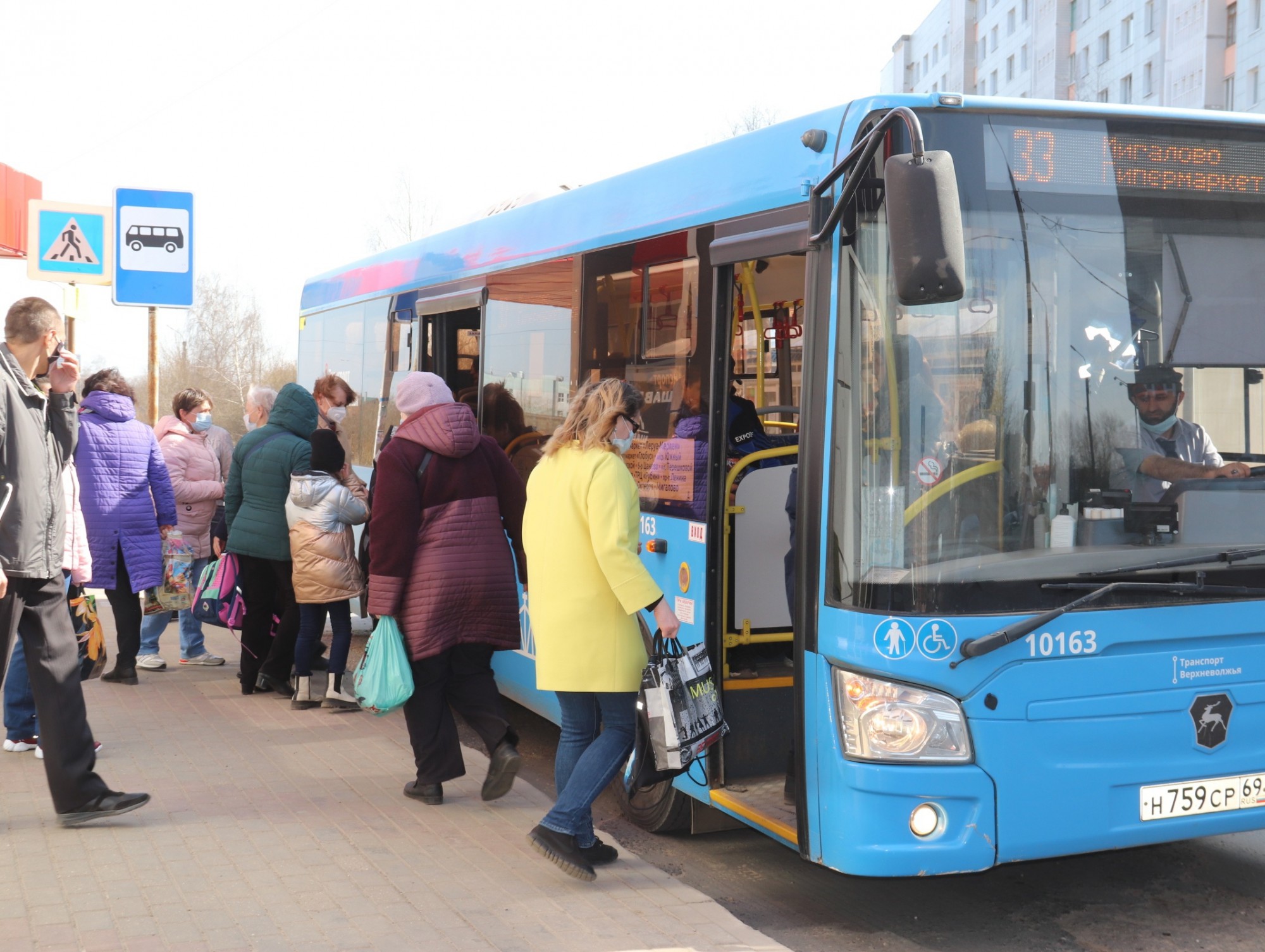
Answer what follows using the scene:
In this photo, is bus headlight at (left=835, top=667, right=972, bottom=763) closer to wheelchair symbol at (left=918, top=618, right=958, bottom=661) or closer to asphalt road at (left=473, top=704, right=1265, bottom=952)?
wheelchair symbol at (left=918, top=618, right=958, bottom=661)

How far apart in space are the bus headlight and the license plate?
26.5 inches

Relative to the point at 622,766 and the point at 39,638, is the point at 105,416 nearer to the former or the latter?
the point at 39,638

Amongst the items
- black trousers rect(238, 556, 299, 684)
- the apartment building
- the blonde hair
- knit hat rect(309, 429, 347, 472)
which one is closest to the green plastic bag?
the blonde hair

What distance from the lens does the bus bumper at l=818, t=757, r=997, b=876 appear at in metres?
4.05

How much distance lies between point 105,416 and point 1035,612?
19.6ft

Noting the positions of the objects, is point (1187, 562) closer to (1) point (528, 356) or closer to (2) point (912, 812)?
(2) point (912, 812)

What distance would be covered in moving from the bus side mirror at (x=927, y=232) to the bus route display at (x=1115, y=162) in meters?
0.50

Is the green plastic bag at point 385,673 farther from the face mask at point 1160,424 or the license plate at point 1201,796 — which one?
the face mask at point 1160,424

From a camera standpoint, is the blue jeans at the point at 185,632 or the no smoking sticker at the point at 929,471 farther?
the blue jeans at the point at 185,632

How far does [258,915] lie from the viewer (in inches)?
174

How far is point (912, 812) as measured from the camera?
13.4ft

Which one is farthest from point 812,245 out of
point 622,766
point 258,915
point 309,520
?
point 309,520

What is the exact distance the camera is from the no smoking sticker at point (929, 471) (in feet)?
13.5

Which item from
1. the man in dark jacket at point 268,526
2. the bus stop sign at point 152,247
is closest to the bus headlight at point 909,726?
the man in dark jacket at point 268,526
